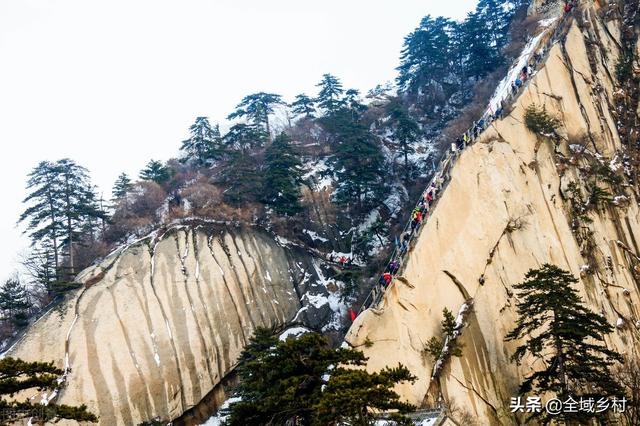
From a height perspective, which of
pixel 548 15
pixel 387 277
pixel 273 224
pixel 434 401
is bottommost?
pixel 434 401

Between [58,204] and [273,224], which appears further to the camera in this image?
[273,224]

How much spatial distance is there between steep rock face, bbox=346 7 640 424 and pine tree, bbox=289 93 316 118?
27300 millimetres

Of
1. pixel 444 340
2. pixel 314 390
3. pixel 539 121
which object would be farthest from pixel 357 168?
pixel 314 390

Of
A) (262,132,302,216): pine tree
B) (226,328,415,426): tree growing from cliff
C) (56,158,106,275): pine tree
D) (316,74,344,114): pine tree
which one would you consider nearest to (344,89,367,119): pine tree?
(316,74,344,114): pine tree

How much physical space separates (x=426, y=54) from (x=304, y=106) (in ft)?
52.5

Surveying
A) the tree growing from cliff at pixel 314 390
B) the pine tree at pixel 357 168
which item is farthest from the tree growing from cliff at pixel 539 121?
the tree growing from cliff at pixel 314 390

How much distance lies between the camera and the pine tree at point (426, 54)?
52125mm

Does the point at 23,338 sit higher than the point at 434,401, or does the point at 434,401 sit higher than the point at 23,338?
the point at 23,338

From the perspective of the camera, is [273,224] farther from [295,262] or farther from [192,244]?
[192,244]

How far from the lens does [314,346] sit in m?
11.7

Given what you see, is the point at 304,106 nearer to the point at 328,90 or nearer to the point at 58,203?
the point at 328,90

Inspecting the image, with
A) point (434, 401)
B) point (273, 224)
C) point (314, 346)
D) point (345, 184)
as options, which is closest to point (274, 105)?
point (345, 184)

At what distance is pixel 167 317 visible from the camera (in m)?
25.9

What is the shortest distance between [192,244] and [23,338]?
1058 centimetres
